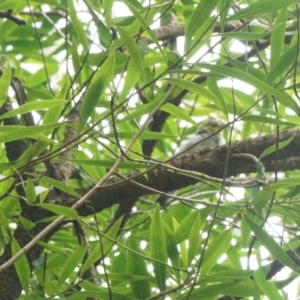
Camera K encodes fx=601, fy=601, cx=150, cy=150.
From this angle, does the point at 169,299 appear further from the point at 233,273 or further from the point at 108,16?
the point at 108,16

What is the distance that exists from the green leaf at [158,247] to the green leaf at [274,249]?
11 centimetres

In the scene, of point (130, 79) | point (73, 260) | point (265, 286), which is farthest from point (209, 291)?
point (130, 79)

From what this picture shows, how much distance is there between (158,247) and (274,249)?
14cm

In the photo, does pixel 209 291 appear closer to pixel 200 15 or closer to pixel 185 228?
pixel 185 228

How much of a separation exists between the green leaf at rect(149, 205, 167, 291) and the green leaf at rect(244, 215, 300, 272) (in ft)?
0.37

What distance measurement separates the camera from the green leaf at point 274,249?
71 cm

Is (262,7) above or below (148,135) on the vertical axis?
above

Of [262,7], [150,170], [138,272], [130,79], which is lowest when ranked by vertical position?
[138,272]

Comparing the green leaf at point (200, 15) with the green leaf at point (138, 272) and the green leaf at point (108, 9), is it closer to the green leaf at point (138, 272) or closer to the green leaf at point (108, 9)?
the green leaf at point (108, 9)

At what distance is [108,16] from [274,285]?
1.26ft

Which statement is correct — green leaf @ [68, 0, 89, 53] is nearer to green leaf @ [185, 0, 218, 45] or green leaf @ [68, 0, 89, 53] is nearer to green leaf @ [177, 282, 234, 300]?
green leaf @ [185, 0, 218, 45]

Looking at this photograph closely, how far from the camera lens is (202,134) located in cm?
177

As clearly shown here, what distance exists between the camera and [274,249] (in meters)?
0.72

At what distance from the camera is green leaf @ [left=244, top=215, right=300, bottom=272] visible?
710 millimetres
